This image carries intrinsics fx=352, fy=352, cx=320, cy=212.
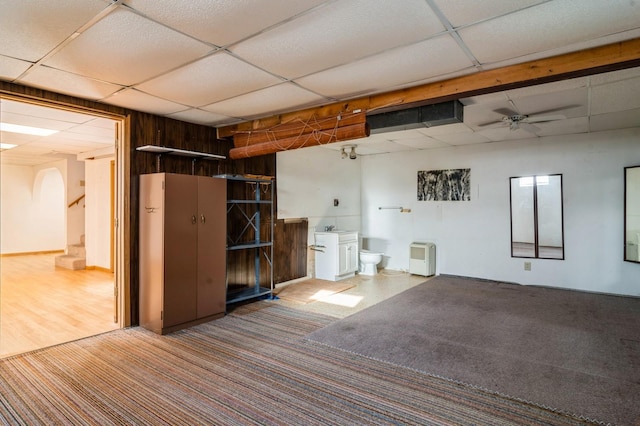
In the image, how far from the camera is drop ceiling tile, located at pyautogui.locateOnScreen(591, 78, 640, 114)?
10.7ft

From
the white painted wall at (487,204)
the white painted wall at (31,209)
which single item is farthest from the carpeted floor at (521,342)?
the white painted wall at (31,209)

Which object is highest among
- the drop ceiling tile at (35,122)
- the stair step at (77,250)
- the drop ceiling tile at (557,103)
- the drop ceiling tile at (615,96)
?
the drop ceiling tile at (35,122)

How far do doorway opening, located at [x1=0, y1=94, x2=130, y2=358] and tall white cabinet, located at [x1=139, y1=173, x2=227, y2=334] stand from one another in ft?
0.99

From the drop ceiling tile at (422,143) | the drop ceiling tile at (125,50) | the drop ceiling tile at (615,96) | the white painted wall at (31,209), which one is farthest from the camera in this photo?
the white painted wall at (31,209)

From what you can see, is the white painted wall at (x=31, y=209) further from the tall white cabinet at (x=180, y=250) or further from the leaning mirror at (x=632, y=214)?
the leaning mirror at (x=632, y=214)

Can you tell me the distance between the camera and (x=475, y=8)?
1.94 m

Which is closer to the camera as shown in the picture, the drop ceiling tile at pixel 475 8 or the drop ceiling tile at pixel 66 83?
the drop ceiling tile at pixel 475 8

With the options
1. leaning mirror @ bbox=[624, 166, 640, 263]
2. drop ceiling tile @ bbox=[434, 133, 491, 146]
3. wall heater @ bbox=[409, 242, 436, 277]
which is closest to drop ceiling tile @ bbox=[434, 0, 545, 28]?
drop ceiling tile @ bbox=[434, 133, 491, 146]

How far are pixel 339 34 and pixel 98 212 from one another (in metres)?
6.87

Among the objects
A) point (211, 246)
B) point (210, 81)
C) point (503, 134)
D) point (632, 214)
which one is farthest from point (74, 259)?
point (632, 214)

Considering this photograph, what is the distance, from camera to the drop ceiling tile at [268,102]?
10.8 ft

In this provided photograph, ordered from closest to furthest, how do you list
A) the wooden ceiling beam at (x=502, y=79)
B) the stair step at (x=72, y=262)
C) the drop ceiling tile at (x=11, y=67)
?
the wooden ceiling beam at (x=502, y=79)
the drop ceiling tile at (x=11, y=67)
the stair step at (x=72, y=262)

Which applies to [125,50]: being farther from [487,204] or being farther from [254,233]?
[487,204]

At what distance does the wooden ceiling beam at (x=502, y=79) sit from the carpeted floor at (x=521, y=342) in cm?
226
